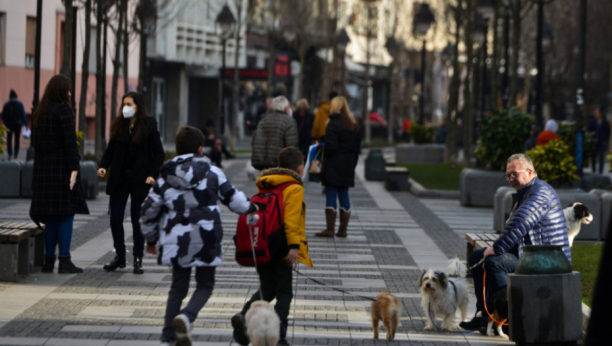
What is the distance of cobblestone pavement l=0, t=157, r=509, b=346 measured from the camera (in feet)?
24.5

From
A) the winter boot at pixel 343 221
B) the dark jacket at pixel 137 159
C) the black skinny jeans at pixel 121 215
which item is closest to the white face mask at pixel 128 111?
the dark jacket at pixel 137 159

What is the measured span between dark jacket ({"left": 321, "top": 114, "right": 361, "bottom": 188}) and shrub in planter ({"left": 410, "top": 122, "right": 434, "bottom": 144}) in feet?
77.3

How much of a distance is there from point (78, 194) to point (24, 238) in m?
0.69

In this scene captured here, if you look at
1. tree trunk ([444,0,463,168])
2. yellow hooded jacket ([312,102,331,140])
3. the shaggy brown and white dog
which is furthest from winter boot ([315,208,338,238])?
tree trunk ([444,0,463,168])

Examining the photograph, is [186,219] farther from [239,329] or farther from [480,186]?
[480,186]

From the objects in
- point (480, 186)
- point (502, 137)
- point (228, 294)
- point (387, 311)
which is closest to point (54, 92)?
point (228, 294)

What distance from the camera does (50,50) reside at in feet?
122

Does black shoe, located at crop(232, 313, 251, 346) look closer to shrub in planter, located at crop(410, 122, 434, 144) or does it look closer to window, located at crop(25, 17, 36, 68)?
window, located at crop(25, 17, 36, 68)

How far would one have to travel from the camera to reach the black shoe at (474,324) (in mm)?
7879

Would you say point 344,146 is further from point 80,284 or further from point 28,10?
point 28,10

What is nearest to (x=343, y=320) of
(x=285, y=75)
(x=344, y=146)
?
(x=344, y=146)

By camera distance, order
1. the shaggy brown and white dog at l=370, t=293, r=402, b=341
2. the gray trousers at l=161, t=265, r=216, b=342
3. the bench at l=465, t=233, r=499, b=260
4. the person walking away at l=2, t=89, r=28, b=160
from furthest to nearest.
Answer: the person walking away at l=2, t=89, r=28, b=160
the bench at l=465, t=233, r=499, b=260
the shaggy brown and white dog at l=370, t=293, r=402, b=341
the gray trousers at l=161, t=265, r=216, b=342

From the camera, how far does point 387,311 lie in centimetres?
719

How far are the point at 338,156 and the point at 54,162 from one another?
4697 mm
